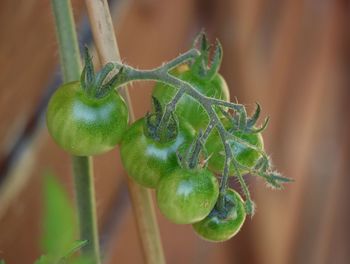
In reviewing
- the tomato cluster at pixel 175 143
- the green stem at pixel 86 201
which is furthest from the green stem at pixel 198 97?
the green stem at pixel 86 201

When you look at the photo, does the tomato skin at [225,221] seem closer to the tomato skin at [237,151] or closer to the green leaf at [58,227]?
the tomato skin at [237,151]

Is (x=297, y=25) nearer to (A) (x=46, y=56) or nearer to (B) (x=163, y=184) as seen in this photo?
(A) (x=46, y=56)

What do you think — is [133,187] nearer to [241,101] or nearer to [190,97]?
[190,97]

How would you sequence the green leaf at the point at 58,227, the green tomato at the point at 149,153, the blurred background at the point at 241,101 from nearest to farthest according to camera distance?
the green leaf at the point at 58,227, the green tomato at the point at 149,153, the blurred background at the point at 241,101

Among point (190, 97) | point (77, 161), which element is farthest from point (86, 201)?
point (190, 97)

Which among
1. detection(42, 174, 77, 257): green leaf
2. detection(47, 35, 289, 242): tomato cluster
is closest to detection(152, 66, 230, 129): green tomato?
detection(47, 35, 289, 242): tomato cluster
